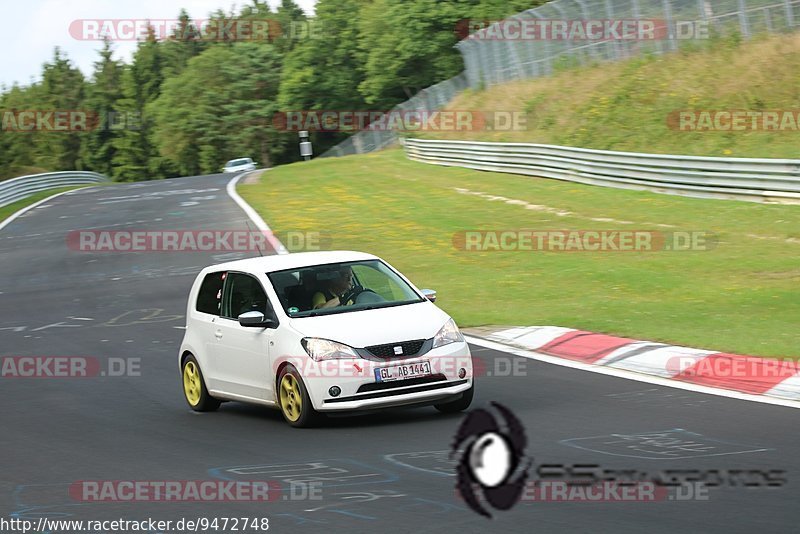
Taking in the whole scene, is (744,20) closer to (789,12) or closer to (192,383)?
(789,12)

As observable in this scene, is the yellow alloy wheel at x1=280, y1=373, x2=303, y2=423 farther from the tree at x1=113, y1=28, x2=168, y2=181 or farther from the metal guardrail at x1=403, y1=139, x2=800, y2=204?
the tree at x1=113, y1=28, x2=168, y2=181

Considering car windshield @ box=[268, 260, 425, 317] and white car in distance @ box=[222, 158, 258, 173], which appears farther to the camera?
white car in distance @ box=[222, 158, 258, 173]

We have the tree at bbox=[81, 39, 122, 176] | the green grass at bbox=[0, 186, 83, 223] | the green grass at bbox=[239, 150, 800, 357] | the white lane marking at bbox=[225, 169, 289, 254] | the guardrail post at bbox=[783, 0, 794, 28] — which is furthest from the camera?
the tree at bbox=[81, 39, 122, 176]

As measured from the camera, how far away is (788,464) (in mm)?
7660

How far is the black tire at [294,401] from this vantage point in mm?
10195

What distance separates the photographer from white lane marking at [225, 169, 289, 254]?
2587cm

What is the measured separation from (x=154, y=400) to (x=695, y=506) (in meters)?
7.19

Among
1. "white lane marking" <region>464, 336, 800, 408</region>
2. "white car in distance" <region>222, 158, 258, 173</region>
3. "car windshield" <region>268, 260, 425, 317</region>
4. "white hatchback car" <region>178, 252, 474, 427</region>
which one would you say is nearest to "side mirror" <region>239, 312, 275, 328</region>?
"white hatchback car" <region>178, 252, 474, 427</region>

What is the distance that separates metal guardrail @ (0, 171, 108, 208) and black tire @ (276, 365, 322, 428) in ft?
120

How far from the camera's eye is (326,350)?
33.4 feet

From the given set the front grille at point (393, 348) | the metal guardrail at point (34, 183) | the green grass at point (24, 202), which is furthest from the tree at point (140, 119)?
the front grille at point (393, 348)

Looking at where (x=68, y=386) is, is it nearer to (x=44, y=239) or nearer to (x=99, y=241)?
(x=99, y=241)

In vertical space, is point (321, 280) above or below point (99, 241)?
above

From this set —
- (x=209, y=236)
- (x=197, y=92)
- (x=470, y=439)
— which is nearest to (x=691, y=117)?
(x=209, y=236)
